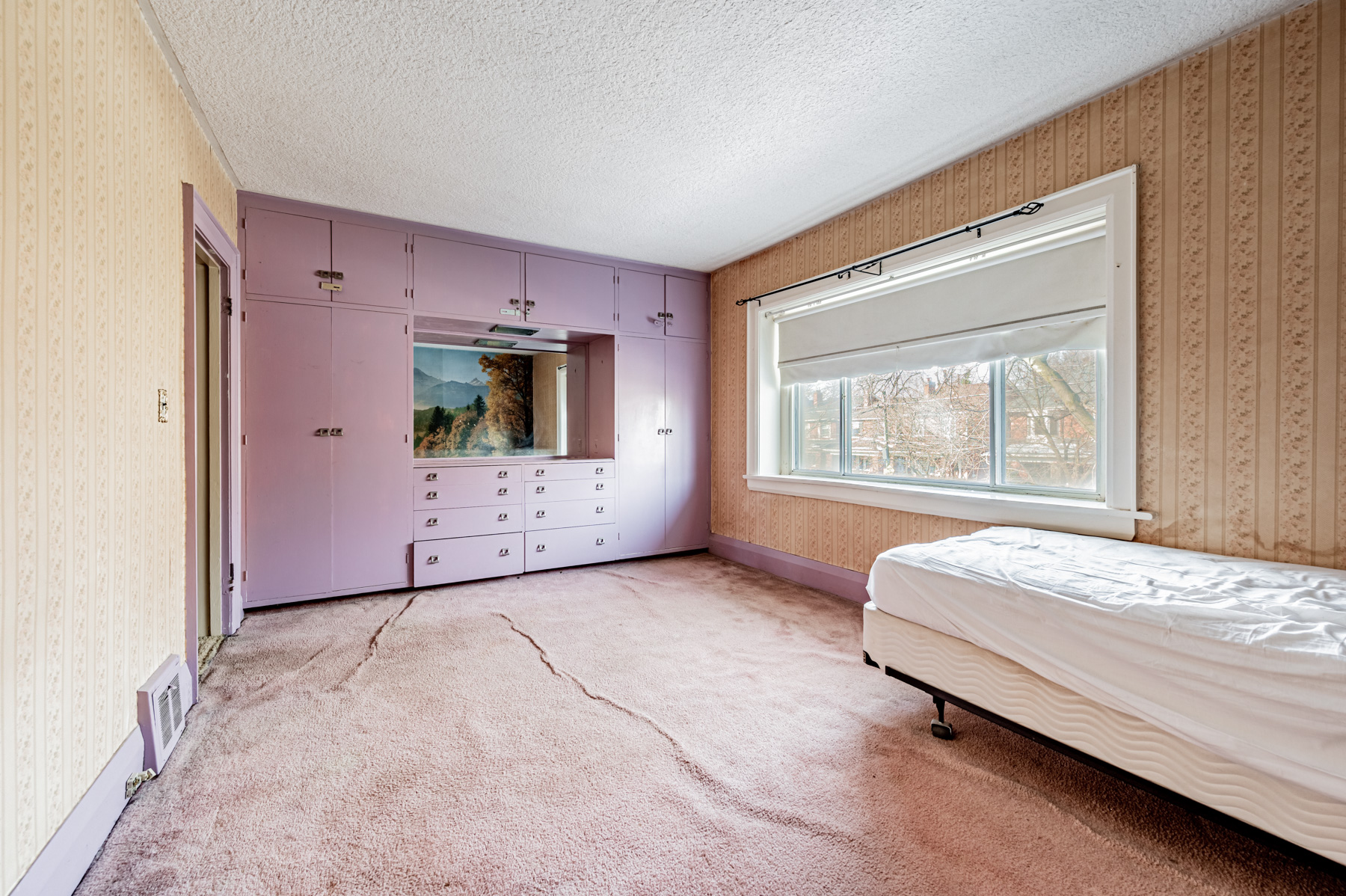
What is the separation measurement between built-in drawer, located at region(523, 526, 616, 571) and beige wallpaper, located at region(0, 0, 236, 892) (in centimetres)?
227

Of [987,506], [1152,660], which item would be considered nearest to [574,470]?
[987,506]

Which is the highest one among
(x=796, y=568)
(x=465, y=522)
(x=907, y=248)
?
(x=907, y=248)

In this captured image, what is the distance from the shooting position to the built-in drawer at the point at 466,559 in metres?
3.89

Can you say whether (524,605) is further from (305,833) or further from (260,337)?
(260,337)

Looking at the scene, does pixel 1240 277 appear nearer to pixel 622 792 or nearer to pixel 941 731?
pixel 941 731

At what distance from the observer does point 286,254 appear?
350cm

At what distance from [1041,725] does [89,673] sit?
2.65m

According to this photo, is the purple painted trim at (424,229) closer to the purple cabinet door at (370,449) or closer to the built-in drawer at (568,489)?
the purple cabinet door at (370,449)

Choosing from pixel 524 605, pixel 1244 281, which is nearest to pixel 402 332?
pixel 524 605

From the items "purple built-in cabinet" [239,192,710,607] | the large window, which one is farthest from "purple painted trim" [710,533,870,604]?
the large window

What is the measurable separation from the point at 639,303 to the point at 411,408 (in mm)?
1964

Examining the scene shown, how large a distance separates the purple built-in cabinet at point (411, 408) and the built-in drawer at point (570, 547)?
1 centimetres

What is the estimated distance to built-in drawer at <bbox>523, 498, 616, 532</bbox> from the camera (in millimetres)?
4273

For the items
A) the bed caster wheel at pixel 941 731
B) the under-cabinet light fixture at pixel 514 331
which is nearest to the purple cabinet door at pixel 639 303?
the under-cabinet light fixture at pixel 514 331
